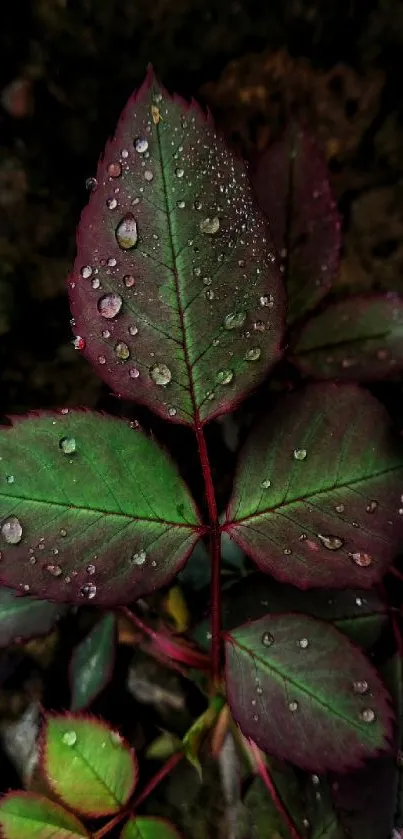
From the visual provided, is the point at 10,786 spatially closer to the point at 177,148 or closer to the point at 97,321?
the point at 97,321

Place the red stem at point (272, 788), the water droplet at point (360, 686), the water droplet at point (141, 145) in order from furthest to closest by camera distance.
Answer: the red stem at point (272, 788)
the water droplet at point (360, 686)
the water droplet at point (141, 145)

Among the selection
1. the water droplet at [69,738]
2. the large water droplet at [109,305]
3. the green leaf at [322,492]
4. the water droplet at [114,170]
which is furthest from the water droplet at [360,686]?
the water droplet at [114,170]

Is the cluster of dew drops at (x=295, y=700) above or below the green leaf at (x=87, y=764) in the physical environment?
above

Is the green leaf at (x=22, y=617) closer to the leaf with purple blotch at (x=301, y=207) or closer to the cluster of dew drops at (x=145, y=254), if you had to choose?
the cluster of dew drops at (x=145, y=254)

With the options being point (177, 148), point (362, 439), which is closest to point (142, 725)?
point (362, 439)

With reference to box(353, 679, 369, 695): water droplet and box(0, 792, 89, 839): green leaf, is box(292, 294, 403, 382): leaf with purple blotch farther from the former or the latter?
box(0, 792, 89, 839): green leaf
